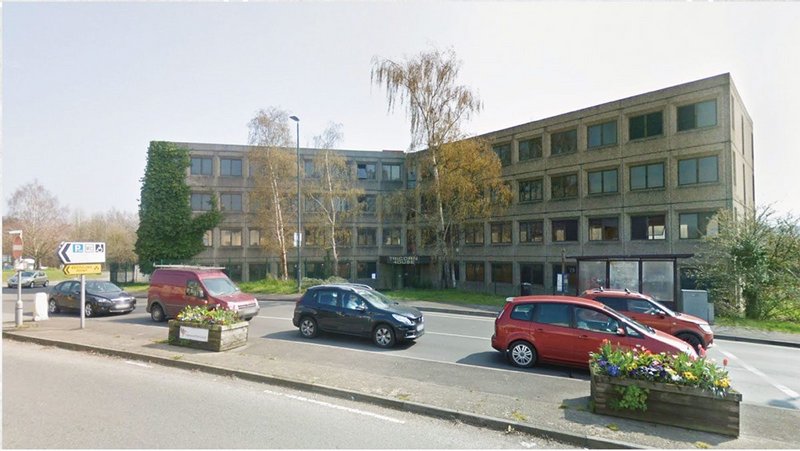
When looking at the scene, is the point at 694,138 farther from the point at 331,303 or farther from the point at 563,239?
the point at 331,303

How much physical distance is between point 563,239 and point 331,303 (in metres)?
21.5

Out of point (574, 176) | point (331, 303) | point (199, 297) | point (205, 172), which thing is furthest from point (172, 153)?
point (574, 176)

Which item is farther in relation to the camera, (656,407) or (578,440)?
(656,407)

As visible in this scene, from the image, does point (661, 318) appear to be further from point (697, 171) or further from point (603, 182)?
point (603, 182)

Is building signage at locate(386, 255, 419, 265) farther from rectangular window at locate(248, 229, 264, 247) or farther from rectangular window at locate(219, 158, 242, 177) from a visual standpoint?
rectangular window at locate(219, 158, 242, 177)

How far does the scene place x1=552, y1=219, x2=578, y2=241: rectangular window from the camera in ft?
90.5

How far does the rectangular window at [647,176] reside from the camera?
2388 cm

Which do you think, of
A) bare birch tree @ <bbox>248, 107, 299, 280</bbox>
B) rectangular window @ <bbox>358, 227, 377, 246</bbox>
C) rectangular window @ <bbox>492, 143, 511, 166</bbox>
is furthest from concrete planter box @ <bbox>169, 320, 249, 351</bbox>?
rectangular window @ <bbox>358, 227, 377, 246</bbox>

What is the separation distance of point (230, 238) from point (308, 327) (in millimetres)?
28802

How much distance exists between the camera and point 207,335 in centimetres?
938

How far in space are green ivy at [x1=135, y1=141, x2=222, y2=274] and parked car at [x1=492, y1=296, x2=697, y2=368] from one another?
3372 cm

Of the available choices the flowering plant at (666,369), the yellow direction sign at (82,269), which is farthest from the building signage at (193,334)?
the flowering plant at (666,369)

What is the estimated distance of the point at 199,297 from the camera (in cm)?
1350

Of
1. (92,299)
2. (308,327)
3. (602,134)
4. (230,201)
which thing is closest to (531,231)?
(602,134)
